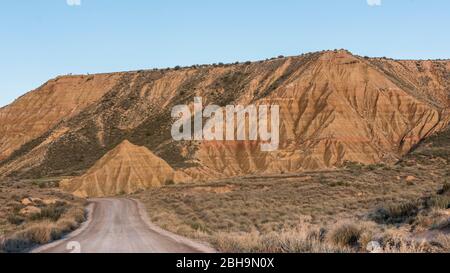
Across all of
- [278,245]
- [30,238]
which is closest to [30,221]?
[30,238]

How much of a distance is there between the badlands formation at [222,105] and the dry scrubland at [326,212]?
46.2 feet

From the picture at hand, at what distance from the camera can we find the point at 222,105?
9994cm

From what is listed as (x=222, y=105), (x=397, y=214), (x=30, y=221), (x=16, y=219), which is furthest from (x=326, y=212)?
(x=222, y=105)

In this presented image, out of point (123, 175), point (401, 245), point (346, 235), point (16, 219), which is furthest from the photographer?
point (123, 175)

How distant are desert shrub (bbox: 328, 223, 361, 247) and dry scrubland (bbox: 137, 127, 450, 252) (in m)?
0.03

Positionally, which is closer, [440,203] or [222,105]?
[440,203]

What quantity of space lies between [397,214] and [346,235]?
610cm

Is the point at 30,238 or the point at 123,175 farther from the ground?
the point at 30,238

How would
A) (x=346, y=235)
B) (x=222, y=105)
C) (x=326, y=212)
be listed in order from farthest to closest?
1. (x=222, y=105)
2. (x=326, y=212)
3. (x=346, y=235)

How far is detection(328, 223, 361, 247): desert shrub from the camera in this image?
1333cm

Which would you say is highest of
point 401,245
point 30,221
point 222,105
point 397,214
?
point 222,105

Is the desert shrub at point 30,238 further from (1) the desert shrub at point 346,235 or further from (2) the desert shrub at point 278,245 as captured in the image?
(1) the desert shrub at point 346,235

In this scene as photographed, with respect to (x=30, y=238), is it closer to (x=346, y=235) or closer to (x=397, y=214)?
(x=346, y=235)

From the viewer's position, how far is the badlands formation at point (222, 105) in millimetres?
78188
